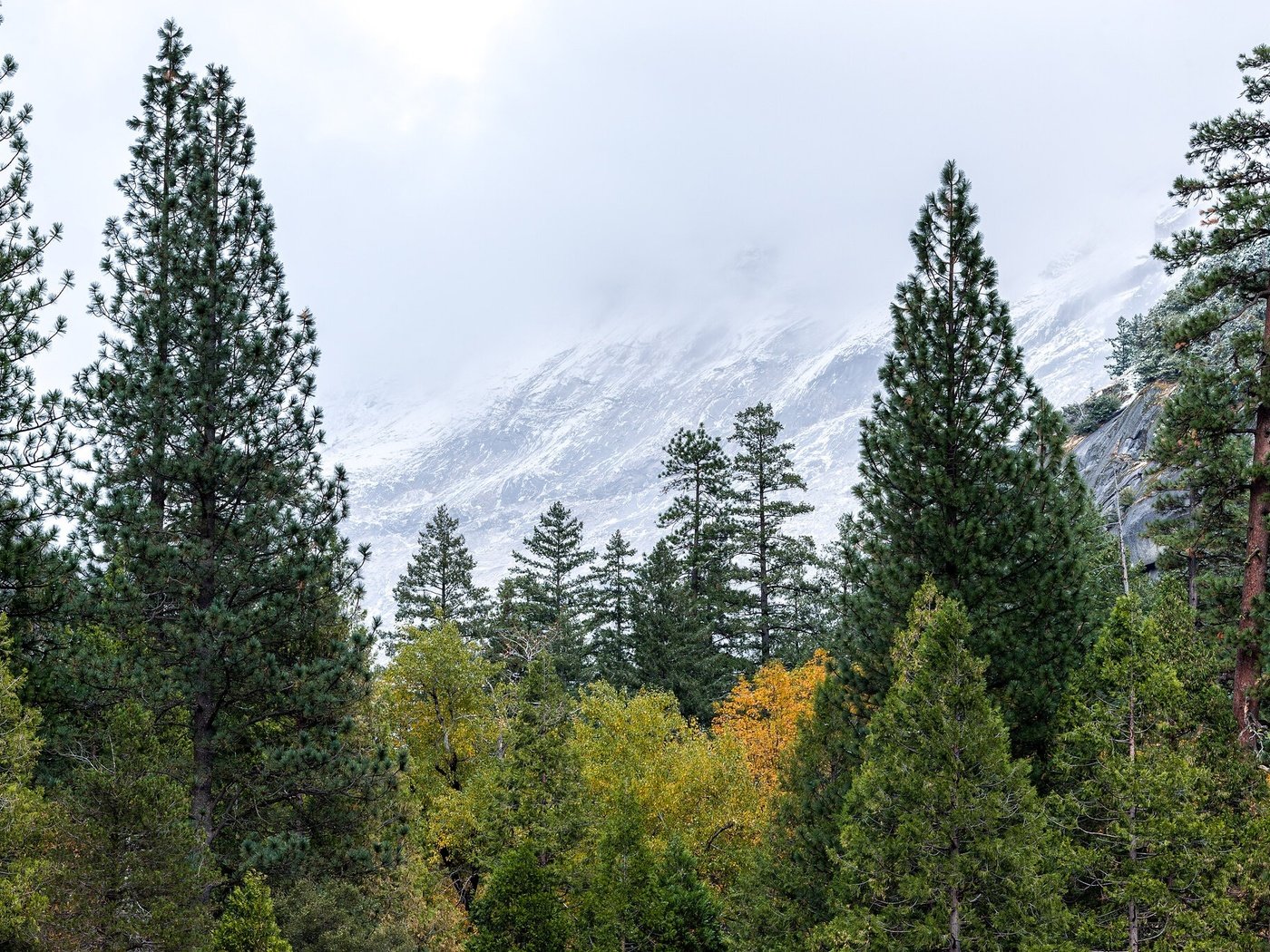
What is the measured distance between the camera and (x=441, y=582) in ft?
180

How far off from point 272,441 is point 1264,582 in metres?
15.4

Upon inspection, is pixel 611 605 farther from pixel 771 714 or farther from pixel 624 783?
pixel 624 783

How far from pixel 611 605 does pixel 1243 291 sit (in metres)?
40.3

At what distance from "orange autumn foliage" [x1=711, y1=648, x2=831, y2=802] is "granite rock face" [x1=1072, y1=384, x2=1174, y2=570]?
17.0 metres

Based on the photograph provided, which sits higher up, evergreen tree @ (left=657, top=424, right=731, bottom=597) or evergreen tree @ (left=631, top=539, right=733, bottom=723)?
evergreen tree @ (left=657, top=424, right=731, bottom=597)

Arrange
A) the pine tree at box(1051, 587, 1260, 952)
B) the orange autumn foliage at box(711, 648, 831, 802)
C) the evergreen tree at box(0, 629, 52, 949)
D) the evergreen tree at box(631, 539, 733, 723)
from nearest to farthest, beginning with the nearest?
the evergreen tree at box(0, 629, 52, 949), the pine tree at box(1051, 587, 1260, 952), the orange autumn foliage at box(711, 648, 831, 802), the evergreen tree at box(631, 539, 733, 723)

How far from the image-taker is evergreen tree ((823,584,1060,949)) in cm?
1141

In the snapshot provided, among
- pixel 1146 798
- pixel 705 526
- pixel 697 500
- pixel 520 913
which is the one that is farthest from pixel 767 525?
pixel 1146 798

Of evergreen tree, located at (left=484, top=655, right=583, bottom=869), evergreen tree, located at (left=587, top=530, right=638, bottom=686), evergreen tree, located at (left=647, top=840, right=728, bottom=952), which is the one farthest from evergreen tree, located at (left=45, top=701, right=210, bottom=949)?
evergreen tree, located at (left=587, top=530, right=638, bottom=686)

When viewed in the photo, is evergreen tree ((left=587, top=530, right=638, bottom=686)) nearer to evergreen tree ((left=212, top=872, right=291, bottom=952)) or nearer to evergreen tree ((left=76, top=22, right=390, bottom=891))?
evergreen tree ((left=76, top=22, right=390, bottom=891))

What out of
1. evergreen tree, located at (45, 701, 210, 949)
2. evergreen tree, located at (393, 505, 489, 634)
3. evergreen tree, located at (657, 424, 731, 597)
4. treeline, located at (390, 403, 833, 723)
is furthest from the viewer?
evergreen tree, located at (393, 505, 489, 634)

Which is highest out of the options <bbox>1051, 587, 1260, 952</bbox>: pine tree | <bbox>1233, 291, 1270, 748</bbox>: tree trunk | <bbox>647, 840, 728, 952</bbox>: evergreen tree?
<bbox>1233, 291, 1270, 748</bbox>: tree trunk

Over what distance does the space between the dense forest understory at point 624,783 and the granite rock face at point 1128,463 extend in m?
26.7

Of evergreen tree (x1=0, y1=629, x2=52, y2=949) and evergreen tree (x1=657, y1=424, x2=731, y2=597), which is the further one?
evergreen tree (x1=657, y1=424, x2=731, y2=597)
